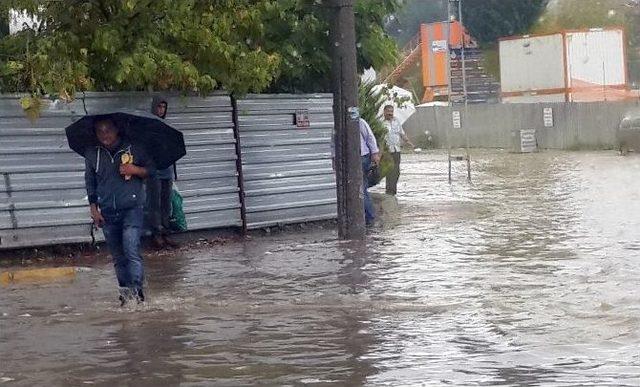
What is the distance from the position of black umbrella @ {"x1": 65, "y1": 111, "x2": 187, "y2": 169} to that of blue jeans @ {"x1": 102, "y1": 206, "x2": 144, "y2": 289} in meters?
0.59

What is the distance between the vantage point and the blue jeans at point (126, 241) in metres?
10.8

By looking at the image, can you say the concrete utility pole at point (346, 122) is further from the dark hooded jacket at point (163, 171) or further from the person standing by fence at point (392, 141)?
the person standing by fence at point (392, 141)

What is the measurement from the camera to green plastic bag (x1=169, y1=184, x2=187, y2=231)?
15.2 m

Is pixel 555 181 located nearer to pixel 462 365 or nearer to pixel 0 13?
pixel 0 13

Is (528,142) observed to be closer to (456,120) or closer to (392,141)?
(456,120)

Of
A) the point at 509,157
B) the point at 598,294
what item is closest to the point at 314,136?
the point at 598,294

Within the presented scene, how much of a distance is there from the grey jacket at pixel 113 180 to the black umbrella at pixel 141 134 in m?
0.15

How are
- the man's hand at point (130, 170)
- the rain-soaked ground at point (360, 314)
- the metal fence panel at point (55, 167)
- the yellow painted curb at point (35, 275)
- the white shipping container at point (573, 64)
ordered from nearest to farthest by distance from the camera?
the rain-soaked ground at point (360, 314), the man's hand at point (130, 170), the yellow painted curb at point (35, 275), the metal fence panel at point (55, 167), the white shipping container at point (573, 64)

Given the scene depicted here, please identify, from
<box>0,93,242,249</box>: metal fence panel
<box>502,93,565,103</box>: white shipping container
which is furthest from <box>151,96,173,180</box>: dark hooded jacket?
<box>502,93,565,103</box>: white shipping container

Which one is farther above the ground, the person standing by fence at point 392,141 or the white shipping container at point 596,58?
the white shipping container at point 596,58

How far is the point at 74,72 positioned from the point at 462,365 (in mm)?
7428

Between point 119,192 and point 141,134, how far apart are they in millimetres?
615

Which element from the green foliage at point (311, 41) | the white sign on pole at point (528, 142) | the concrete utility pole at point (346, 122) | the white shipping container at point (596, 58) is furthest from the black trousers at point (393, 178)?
the white shipping container at point (596, 58)

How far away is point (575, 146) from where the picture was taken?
154 ft
